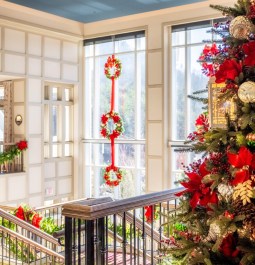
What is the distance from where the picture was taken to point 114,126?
9828 millimetres

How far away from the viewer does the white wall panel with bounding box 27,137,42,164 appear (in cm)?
954

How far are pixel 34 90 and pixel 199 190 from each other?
320 inches

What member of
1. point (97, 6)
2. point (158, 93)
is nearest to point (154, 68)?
point (158, 93)

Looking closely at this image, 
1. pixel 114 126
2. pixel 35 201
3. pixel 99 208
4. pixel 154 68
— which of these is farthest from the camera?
pixel 114 126

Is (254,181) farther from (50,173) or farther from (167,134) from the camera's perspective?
(50,173)

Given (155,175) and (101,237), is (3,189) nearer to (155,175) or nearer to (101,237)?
(155,175)

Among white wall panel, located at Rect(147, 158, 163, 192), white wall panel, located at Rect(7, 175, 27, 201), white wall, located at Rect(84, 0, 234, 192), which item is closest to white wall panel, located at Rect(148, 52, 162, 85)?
white wall, located at Rect(84, 0, 234, 192)

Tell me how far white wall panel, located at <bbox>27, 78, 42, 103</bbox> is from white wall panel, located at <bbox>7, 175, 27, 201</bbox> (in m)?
1.80

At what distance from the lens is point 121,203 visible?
2.50m

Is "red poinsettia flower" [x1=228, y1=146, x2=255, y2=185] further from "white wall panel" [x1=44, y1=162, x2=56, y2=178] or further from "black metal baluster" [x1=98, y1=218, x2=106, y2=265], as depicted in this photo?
"white wall panel" [x1=44, y1=162, x2=56, y2=178]

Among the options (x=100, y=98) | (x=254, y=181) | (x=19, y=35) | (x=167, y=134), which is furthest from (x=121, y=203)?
(x=100, y=98)

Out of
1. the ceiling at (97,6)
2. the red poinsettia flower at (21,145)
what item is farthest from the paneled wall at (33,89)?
the ceiling at (97,6)

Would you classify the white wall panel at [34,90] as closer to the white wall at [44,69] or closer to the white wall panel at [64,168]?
the white wall at [44,69]

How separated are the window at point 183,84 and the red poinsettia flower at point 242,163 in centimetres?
753
